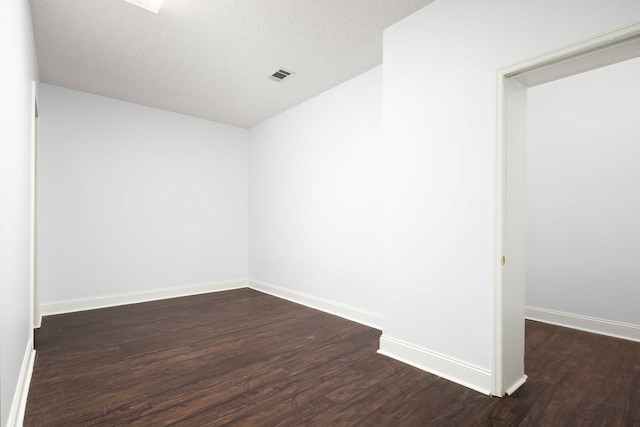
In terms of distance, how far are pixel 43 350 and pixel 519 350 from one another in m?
4.20

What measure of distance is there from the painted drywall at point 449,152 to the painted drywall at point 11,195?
261 cm

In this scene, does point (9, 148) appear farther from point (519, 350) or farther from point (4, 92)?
point (519, 350)

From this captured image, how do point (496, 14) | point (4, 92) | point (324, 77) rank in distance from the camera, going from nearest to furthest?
point (4, 92)
point (496, 14)
point (324, 77)

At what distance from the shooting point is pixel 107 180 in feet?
15.4

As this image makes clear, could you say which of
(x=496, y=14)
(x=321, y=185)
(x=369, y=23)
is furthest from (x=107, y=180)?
(x=496, y=14)

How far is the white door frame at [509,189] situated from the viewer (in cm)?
207

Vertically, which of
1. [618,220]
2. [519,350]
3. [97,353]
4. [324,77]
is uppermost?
[324,77]

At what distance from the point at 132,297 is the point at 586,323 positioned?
19.6ft

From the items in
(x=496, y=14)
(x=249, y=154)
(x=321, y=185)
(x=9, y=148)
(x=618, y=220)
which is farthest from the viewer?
(x=249, y=154)

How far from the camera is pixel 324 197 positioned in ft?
14.7

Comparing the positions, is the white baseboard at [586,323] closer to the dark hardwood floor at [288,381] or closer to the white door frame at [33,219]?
the dark hardwood floor at [288,381]

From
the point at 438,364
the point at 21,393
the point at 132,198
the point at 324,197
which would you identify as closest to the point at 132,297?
the point at 132,198

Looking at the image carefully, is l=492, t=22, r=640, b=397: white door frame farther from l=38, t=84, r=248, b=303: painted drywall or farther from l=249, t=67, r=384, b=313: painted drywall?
l=38, t=84, r=248, b=303: painted drywall

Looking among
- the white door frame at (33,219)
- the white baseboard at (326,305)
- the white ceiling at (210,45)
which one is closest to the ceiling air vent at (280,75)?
the white ceiling at (210,45)
